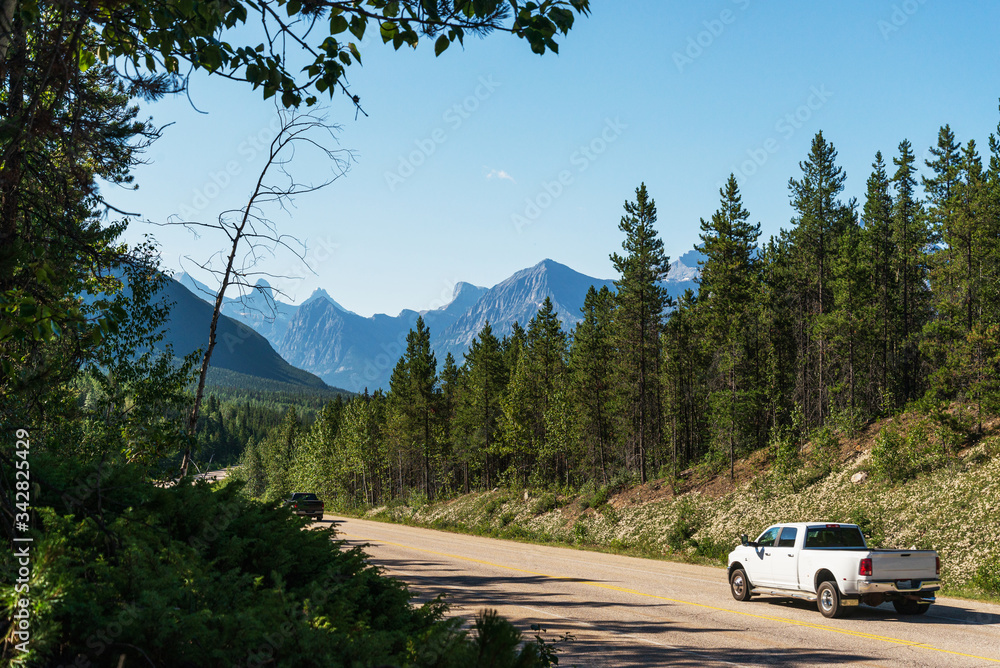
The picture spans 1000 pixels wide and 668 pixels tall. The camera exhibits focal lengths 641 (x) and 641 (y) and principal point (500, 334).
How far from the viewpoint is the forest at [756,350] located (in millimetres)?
29906

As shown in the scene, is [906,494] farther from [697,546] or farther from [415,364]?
[415,364]

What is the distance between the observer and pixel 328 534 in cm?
707

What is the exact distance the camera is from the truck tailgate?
11531 millimetres

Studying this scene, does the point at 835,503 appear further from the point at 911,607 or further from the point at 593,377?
the point at 593,377

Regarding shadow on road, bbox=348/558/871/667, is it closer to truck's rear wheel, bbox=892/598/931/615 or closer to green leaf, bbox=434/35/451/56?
truck's rear wheel, bbox=892/598/931/615

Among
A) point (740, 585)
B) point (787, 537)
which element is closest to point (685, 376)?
point (740, 585)

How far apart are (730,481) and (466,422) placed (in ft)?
99.4

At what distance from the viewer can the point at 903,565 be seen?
11.6 metres

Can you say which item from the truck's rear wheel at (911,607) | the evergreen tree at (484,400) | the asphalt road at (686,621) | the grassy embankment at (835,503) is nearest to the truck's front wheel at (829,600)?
the asphalt road at (686,621)

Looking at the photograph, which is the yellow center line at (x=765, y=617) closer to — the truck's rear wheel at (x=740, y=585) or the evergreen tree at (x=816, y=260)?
the truck's rear wheel at (x=740, y=585)

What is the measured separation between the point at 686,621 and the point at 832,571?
118 inches

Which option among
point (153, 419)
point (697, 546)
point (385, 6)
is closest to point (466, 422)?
point (697, 546)

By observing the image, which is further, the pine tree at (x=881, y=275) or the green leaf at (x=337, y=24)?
the pine tree at (x=881, y=275)

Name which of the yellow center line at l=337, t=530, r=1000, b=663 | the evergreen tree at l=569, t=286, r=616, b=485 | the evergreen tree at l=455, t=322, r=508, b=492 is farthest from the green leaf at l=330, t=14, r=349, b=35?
the evergreen tree at l=455, t=322, r=508, b=492
